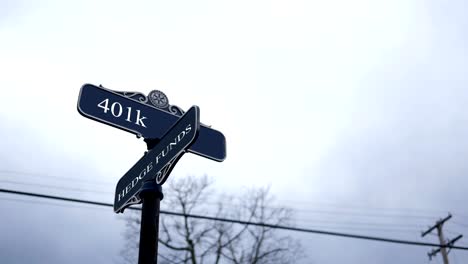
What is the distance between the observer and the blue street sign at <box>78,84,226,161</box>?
2807mm

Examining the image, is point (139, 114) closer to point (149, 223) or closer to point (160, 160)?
point (160, 160)

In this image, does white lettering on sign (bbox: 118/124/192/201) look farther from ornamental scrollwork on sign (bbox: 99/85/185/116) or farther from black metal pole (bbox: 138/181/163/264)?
ornamental scrollwork on sign (bbox: 99/85/185/116)

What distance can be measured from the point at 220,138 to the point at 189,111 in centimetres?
48

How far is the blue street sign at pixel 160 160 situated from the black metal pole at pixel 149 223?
0.16 feet

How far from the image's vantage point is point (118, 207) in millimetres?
2871

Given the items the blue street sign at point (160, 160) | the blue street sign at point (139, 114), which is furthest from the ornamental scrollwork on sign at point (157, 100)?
the blue street sign at point (160, 160)

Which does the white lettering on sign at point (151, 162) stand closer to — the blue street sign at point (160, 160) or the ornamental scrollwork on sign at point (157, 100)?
the blue street sign at point (160, 160)

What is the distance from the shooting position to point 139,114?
2898 mm

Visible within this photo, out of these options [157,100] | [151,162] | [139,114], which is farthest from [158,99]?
[151,162]

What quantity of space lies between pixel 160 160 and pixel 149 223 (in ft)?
1.03

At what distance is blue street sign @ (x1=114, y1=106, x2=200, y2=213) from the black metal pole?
5 cm

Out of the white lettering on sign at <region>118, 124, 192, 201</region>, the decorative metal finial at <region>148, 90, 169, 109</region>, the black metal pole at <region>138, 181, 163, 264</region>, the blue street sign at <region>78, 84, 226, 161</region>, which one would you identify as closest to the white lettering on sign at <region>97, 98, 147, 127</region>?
the blue street sign at <region>78, 84, 226, 161</region>

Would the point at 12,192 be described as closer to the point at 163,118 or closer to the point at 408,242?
the point at 163,118

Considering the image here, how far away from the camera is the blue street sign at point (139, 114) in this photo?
2.81 metres
